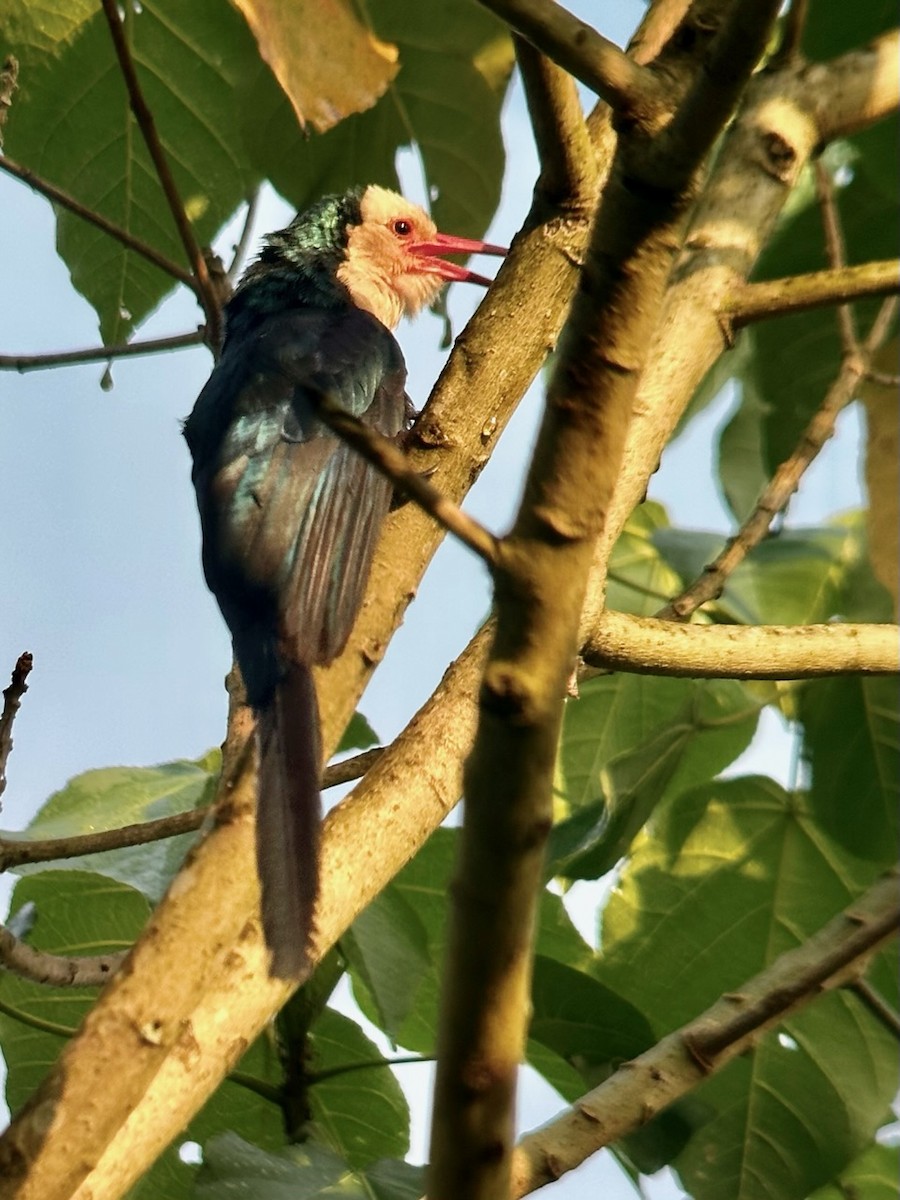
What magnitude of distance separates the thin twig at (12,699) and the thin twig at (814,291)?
1.09m

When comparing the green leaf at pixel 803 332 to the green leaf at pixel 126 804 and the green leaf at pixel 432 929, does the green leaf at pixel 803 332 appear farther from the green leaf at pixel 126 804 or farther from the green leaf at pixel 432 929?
the green leaf at pixel 126 804

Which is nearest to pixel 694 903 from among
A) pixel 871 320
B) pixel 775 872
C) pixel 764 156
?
pixel 775 872

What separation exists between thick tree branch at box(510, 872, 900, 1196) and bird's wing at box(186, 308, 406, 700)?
0.82 m

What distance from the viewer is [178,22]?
295cm

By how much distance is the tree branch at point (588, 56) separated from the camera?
123 centimetres

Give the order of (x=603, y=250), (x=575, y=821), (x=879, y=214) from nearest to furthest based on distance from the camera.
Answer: (x=603, y=250)
(x=575, y=821)
(x=879, y=214)

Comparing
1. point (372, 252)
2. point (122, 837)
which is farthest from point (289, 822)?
point (372, 252)

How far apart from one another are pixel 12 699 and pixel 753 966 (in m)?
1.49

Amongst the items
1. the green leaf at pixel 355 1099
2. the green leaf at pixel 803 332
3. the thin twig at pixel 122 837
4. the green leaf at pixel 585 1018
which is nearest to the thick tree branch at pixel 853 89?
the green leaf at pixel 803 332

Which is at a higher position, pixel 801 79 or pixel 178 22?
pixel 178 22

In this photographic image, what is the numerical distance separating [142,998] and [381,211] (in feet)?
9.02

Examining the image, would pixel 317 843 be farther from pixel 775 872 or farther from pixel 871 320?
pixel 871 320

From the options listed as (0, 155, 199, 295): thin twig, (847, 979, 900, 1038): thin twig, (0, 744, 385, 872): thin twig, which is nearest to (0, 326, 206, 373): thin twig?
(0, 155, 199, 295): thin twig

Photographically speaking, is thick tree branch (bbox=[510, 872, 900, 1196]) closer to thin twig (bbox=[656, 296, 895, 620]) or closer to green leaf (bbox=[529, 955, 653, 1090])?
green leaf (bbox=[529, 955, 653, 1090])
